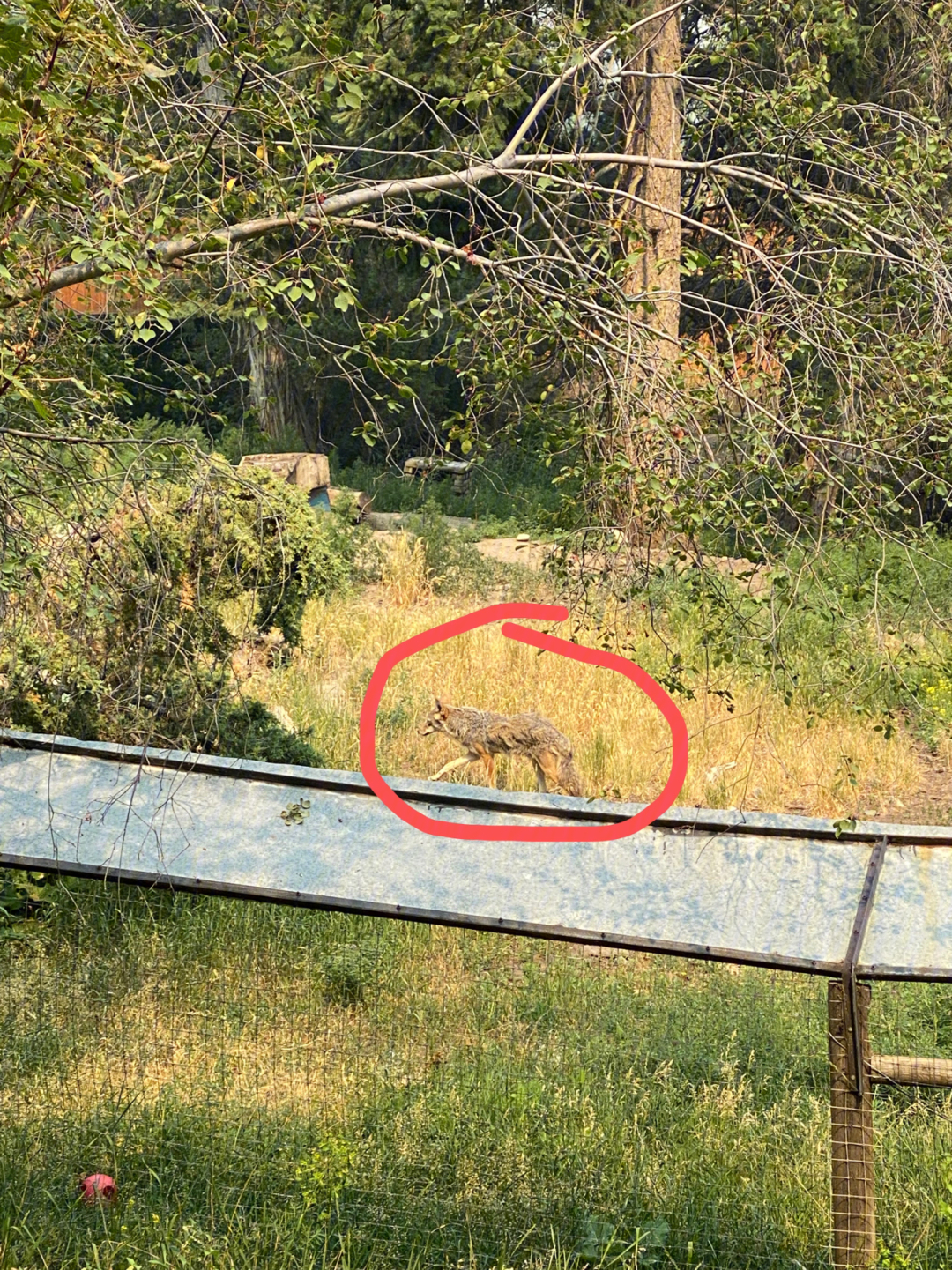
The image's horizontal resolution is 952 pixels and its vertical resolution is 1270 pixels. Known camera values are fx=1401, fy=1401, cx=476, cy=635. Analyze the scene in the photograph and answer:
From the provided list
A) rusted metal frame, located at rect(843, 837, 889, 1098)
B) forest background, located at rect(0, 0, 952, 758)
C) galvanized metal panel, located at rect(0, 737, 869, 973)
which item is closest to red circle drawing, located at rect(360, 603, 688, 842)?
galvanized metal panel, located at rect(0, 737, 869, 973)

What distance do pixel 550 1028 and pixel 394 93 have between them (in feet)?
30.6

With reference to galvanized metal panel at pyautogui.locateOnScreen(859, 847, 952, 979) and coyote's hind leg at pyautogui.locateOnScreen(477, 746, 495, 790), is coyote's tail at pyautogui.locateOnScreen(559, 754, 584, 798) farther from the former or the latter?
galvanized metal panel at pyautogui.locateOnScreen(859, 847, 952, 979)

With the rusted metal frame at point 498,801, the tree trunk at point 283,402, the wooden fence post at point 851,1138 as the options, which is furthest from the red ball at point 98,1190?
the tree trunk at point 283,402

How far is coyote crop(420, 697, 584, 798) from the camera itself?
7.80 meters

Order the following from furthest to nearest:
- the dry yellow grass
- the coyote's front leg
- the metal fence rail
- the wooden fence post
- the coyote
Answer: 1. the dry yellow grass
2. the coyote's front leg
3. the coyote
4. the metal fence rail
5. the wooden fence post

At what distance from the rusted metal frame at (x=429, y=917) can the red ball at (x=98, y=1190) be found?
2.98ft

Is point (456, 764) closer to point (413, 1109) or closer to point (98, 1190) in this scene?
point (413, 1109)

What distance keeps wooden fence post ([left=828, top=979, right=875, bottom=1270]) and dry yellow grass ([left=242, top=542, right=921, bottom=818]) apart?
399 centimetres

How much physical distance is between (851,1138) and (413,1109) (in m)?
1.43

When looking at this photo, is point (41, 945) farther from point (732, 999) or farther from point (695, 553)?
point (695, 553)

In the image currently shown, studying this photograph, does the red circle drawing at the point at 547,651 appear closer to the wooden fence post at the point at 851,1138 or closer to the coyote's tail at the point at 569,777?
the coyote's tail at the point at 569,777

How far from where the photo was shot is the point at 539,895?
12.8 ft

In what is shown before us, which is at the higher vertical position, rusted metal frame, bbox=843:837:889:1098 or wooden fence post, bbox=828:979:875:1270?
rusted metal frame, bbox=843:837:889:1098

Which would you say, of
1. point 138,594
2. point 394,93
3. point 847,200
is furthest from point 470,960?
point 394,93
